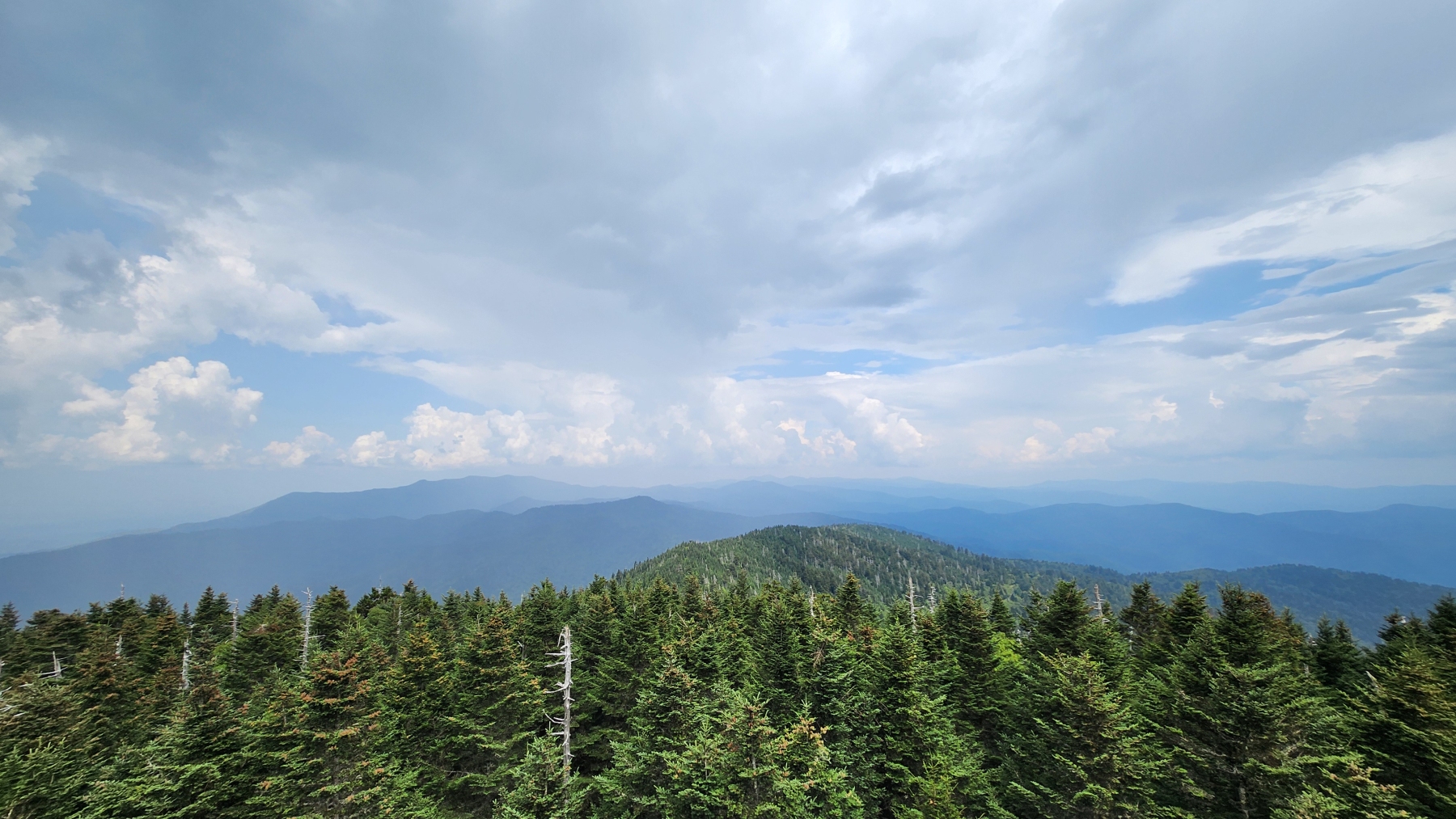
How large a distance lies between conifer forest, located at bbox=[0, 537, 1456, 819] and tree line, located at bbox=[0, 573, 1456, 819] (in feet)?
0.38

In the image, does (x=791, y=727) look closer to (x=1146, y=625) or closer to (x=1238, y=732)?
(x=1238, y=732)

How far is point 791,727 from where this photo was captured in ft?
67.5

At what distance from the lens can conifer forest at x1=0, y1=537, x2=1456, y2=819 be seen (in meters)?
16.5

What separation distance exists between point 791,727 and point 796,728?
118 inches

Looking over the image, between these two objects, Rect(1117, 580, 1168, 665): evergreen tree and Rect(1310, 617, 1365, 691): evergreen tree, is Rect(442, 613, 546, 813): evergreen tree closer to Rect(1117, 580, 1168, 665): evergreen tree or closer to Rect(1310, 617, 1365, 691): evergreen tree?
Rect(1117, 580, 1168, 665): evergreen tree

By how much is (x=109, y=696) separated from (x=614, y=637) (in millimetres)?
29276

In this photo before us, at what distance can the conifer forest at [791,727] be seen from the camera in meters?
16.5

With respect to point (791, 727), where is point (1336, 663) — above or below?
below

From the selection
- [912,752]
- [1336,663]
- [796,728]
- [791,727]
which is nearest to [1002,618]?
[1336,663]

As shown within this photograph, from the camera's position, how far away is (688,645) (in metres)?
25.0

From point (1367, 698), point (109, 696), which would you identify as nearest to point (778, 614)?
point (1367, 698)

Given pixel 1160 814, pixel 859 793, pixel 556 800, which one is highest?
pixel 556 800

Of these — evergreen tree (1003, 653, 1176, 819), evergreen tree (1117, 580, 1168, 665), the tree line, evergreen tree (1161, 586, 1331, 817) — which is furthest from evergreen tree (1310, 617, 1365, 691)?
evergreen tree (1003, 653, 1176, 819)

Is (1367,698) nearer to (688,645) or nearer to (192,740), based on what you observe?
(688,645)
